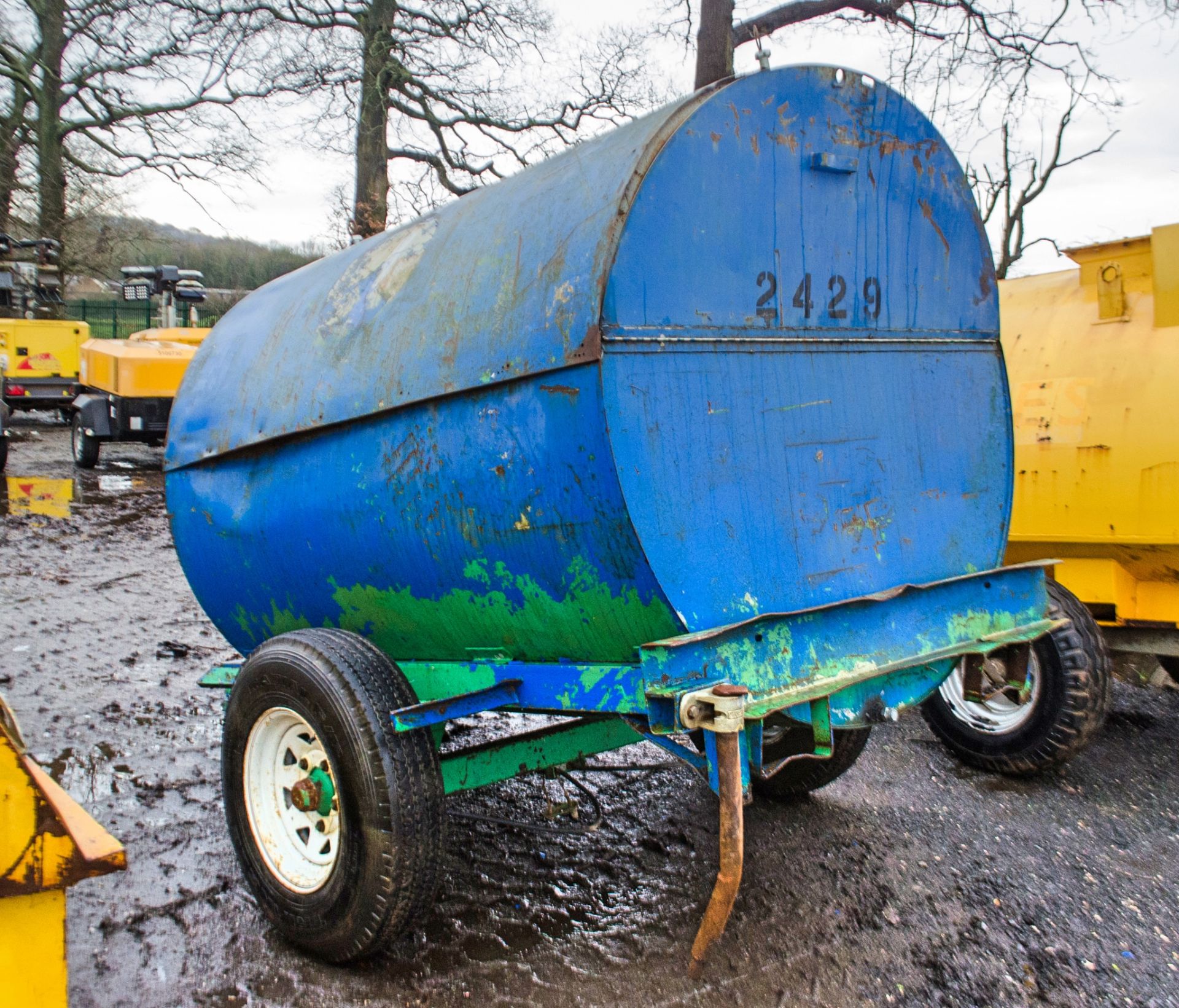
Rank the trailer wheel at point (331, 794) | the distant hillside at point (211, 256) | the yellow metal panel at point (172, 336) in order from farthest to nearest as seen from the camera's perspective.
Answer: the distant hillside at point (211, 256), the yellow metal panel at point (172, 336), the trailer wheel at point (331, 794)

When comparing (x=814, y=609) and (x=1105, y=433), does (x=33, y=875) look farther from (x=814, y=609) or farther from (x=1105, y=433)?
(x=1105, y=433)

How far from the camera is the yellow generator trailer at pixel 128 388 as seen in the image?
1366 centimetres

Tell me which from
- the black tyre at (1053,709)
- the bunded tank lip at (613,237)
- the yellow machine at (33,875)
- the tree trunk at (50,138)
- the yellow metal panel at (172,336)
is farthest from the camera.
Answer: the tree trunk at (50,138)

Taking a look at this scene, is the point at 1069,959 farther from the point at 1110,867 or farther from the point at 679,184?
the point at 679,184

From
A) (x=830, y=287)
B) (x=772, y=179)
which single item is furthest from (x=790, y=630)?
(x=772, y=179)

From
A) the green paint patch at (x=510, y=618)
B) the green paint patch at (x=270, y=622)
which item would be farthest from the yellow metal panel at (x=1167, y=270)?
the green paint patch at (x=270, y=622)

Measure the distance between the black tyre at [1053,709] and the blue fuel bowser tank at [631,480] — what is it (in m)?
1.07

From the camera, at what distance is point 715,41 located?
10.5 meters

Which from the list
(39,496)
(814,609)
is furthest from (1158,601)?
(39,496)

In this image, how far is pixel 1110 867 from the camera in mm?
3699

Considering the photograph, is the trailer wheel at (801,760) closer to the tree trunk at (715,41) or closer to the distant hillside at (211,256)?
the tree trunk at (715,41)

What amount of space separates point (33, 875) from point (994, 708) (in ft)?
13.2

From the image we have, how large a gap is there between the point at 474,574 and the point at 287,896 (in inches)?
45.4

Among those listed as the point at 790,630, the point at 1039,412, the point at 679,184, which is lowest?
the point at 790,630
